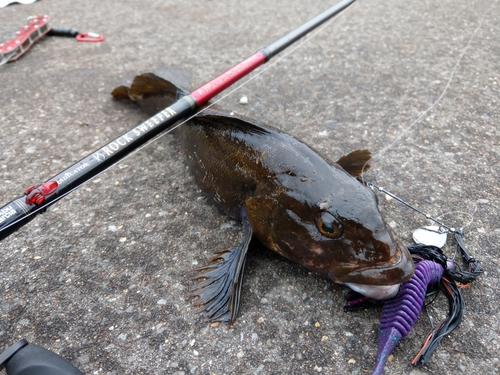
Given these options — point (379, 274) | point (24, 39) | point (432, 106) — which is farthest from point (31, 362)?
point (24, 39)

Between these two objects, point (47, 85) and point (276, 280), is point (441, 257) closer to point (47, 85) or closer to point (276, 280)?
point (276, 280)

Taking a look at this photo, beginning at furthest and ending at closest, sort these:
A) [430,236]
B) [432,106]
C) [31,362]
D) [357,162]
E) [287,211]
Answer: [432,106], [357,162], [430,236], [287,211], [31,362]

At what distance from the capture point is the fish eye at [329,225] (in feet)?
6.70

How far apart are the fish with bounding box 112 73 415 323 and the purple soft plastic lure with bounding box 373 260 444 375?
53mm

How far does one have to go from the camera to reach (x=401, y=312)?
195 centimetres

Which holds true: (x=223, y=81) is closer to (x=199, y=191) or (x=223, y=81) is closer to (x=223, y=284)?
(x=199, y=191)

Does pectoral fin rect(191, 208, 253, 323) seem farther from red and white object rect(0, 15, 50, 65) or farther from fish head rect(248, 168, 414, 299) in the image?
red and white object rect(0, 15, 50, 65)

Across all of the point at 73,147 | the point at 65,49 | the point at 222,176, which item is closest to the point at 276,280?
the point at 222,176

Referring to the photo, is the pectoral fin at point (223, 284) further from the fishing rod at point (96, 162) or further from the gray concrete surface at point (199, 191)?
the fishing rod at point (96, 162)

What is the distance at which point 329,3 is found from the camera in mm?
5965

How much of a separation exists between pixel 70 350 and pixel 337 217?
150 centimetres

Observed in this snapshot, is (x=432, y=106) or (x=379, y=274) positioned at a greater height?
(x=379, y=274)

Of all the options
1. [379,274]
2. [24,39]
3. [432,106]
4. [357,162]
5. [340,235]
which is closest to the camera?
[379,274]

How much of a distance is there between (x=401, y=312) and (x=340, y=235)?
46cm
